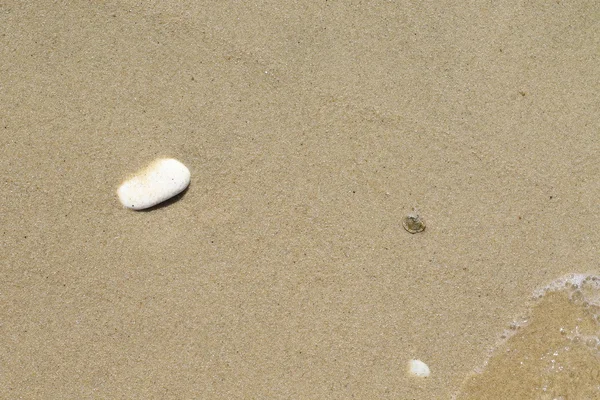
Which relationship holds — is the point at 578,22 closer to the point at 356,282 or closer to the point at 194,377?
the point at 356,282

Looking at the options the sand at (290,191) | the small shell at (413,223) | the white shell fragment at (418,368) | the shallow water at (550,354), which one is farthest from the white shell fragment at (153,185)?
the shallow water at (550,354)

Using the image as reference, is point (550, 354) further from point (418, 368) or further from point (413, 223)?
point (413, 223)

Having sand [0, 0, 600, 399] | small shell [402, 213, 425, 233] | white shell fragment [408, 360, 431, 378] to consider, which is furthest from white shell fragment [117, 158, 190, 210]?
white shell fragment [408, 360, 431, 378]

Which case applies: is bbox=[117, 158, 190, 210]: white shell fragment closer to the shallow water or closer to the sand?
the sand

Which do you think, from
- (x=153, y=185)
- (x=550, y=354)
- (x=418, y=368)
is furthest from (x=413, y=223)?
(x=153, y=185)

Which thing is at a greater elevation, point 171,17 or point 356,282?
point 171,17

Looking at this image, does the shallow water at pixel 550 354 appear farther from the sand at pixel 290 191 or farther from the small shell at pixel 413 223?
the small shell at pixel 413 223

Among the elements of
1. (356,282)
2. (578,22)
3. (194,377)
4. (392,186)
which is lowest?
(194,377)

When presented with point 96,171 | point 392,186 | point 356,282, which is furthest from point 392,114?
point 96,171
